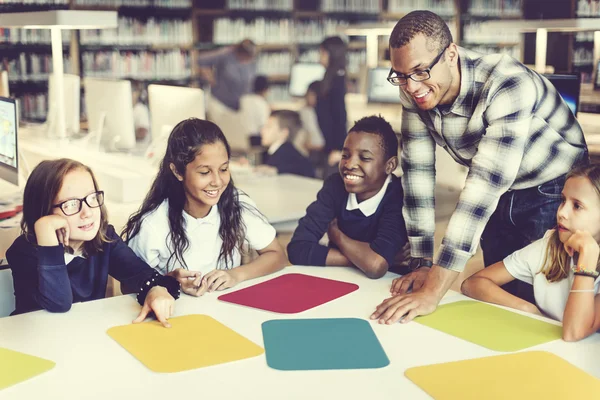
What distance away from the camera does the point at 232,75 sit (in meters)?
6.55

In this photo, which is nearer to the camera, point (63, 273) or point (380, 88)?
point (63, 273)

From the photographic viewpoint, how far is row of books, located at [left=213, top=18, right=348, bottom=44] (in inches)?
284

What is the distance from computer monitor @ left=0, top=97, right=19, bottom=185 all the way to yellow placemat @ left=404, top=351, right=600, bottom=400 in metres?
2.01

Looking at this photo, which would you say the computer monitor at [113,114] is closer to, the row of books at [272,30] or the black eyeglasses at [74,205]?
the black eyeglasses at [74,205]

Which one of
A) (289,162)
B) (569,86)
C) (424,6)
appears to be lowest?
(289,162)

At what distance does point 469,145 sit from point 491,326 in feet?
1.64

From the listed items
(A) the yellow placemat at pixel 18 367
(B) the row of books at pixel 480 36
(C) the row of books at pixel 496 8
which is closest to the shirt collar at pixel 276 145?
(A) the yellow placemat at pixel 18 367

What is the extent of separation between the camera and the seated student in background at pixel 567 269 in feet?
4.78

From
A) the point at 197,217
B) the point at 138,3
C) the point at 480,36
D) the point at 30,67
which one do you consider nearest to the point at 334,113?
the point at 138,3

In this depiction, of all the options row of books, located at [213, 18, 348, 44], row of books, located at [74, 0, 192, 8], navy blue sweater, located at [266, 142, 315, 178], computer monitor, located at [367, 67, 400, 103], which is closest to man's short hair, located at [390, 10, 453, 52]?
navy blue sweater, located at [266, 142, 315, 178]

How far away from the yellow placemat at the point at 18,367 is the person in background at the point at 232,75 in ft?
17.0

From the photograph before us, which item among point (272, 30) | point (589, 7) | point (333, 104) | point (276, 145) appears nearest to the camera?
point (276, 145)

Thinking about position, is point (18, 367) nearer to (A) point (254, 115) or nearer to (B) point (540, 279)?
(B) point (540, 279)

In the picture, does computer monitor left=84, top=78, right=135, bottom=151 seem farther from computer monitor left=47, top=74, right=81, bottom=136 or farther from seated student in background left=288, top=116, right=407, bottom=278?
seated student in background left=288, top=116, right=407, bottom=278
